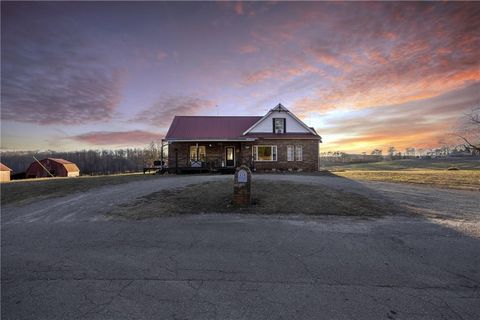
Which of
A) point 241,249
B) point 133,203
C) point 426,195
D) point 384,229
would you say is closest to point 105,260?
point 241,249

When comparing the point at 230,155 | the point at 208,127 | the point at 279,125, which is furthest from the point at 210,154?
the point at 279,125

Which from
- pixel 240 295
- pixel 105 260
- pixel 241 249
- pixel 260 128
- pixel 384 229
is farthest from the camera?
pixel 260 128

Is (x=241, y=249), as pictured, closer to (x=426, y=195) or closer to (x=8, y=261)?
(x=8, y=261)

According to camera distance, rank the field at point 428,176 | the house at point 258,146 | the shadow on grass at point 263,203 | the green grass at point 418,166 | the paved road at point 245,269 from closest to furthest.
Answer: the paved road at point 245,269, the shadow on grass at point 263,203, the field at point 428,176, the house at point 258,146, the green grass at point 418,166

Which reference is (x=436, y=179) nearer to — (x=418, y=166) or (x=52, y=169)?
(x=418, y=166)

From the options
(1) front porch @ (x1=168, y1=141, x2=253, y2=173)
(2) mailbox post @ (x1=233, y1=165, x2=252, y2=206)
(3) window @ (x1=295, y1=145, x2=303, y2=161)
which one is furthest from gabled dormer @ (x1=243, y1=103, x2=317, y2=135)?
(2) mailbox post @ (x1=233, y1=165, x2=252, y2=206)

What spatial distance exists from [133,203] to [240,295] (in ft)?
22.9

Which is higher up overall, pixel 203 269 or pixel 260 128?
pixel 260 128

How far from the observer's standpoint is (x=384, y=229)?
573 cm

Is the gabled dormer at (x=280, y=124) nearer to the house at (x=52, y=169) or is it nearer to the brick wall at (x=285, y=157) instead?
the brick wall at (x=285, y=157)

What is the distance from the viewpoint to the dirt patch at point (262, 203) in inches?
293

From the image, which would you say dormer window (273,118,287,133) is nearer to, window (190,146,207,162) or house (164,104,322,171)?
house (164,104,322,171)

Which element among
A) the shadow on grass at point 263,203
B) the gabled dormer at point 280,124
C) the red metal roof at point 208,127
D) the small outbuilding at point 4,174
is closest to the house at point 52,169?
the small outbuilding at point 4,174

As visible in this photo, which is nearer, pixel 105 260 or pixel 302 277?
pixel 302 277
